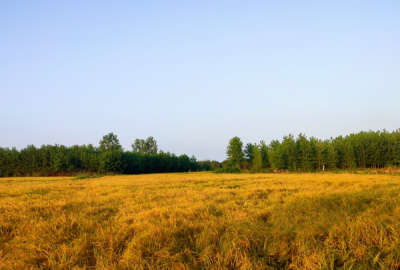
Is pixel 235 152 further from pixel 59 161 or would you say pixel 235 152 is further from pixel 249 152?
pixel 59 161

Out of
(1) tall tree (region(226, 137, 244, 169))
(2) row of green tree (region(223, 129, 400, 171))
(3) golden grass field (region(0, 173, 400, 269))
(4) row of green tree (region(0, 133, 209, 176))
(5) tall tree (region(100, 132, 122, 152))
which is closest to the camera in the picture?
(3) golden grass field (region(0, 173, 400, 269))

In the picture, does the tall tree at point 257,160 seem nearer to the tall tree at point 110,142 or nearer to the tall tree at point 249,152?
the tall tree at point 249,152

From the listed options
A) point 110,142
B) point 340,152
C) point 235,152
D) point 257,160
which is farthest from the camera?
point 110,142

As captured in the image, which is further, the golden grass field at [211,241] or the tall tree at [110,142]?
the tall tree at [110,142]

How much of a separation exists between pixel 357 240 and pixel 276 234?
1159mm

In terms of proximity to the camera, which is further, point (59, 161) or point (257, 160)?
point (257, 160)

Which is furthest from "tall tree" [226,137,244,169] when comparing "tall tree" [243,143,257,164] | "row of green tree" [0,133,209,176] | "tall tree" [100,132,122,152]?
"tall tree" [100,132,122,152]

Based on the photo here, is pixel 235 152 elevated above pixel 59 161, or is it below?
above

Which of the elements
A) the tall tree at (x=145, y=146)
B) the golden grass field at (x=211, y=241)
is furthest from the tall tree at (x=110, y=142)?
the golden grass field at (x=211, y=241)

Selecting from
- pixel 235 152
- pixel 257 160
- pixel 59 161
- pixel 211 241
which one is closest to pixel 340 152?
pixel 257 160

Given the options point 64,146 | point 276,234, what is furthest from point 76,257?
point 64,146

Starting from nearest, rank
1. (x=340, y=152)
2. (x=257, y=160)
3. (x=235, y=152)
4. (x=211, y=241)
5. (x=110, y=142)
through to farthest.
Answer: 1. (x=211, y=241)
2. (x=340, y=152)
3. (x=257, y=160)
4. (x=235, y=152)
5. (x=110, y=142)

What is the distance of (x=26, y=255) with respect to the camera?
12.4 feet

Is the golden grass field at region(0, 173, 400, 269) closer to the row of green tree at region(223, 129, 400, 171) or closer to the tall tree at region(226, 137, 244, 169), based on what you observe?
the row of green tree at region(223, 129, 400, 171)
